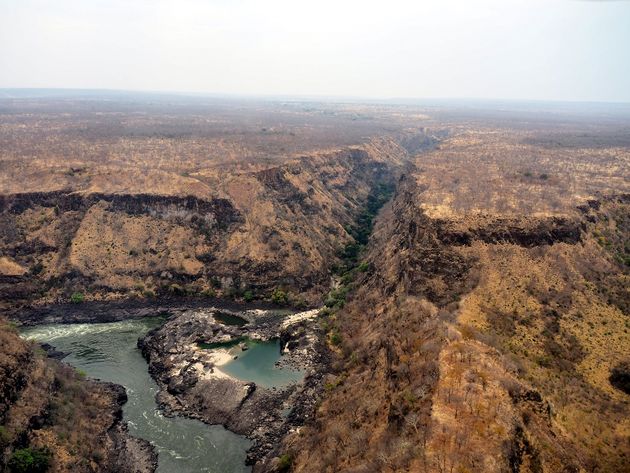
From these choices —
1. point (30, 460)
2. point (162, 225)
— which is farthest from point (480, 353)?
point (162, 225)

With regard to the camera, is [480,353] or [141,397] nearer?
[480,353]

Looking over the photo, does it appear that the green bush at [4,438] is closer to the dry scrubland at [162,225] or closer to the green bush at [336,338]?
the green bush at [336,338]

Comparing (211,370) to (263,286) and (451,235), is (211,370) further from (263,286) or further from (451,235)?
(451,235)

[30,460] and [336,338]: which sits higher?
[30,460]

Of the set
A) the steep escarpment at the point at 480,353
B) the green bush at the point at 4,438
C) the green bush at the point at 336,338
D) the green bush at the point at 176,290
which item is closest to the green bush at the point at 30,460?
the green bush at the point at 4,438

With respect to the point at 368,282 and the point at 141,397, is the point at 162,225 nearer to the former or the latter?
the point at 141,397

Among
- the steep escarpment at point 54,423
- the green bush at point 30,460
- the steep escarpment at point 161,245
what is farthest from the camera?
the steep escarpment at point 161,245

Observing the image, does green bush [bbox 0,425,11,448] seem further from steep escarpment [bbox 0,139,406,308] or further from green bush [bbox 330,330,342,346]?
steep escarpment [bbox 0,139,406,308]
